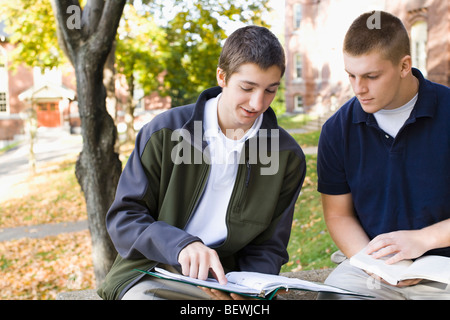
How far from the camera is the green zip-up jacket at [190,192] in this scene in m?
2.44

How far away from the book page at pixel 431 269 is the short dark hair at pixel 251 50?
1.14m

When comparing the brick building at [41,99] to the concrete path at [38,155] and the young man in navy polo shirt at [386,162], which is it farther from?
the young man in navy polo shirt at [386,162]

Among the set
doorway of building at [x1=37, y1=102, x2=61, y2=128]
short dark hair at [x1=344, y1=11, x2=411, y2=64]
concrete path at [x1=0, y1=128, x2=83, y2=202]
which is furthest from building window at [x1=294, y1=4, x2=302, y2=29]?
short dark hair at [x1=344, y1=11, x2=411, y2=64]

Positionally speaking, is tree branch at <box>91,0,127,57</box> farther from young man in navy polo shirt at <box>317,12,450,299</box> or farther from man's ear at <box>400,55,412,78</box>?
man's ear at <box>400,55,412,78</box>

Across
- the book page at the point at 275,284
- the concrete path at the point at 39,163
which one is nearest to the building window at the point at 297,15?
the concrete path at the point at 39,163

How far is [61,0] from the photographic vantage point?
14.7 feet

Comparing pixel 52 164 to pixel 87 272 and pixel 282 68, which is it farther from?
pixel 282 68

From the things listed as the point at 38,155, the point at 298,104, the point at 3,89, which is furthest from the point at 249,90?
the point at 3,89

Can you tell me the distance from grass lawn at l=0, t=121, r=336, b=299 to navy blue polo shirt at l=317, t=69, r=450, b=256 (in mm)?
3655

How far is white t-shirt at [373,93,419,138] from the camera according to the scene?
2.62 metres

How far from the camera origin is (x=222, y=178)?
2594 mm

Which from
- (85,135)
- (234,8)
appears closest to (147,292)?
(85,135)

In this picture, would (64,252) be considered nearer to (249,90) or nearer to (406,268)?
(249,90)
